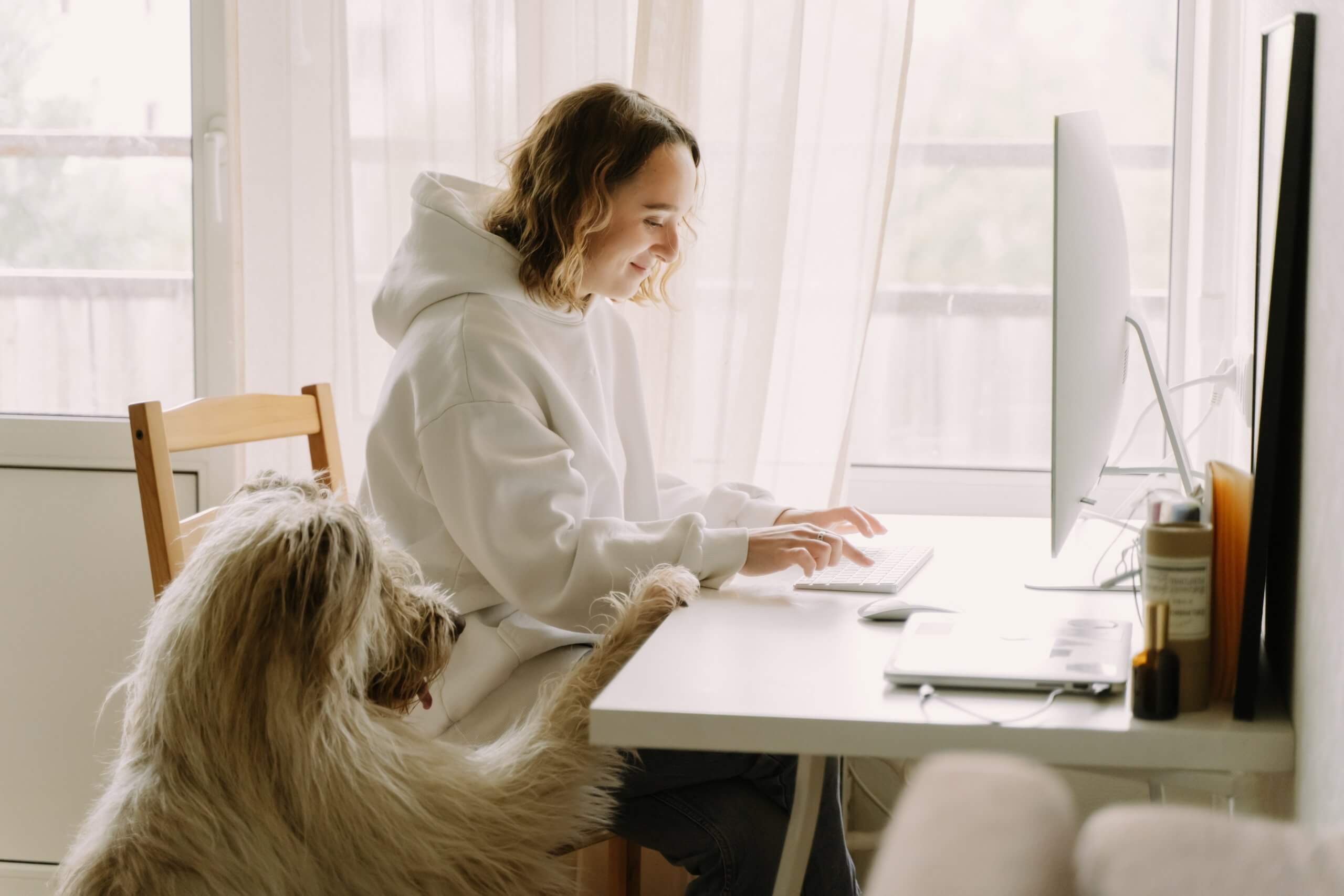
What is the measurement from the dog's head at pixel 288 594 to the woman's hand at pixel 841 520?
0.67m

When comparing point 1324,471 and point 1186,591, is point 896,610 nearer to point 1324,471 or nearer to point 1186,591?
point 1186,591

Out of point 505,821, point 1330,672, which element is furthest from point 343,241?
point 1330,672

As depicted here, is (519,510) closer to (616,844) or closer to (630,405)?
(630,405)

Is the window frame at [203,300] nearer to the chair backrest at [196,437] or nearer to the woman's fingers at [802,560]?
the chair backrest at [196,437]

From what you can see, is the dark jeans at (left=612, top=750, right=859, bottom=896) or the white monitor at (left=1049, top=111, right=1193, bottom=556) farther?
the dark jeans at (left=612, top=750, right=859, bottom=896)

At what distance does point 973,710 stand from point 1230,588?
23cm

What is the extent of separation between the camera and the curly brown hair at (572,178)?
62.2 inches

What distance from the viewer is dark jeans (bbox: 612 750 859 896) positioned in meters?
1.36

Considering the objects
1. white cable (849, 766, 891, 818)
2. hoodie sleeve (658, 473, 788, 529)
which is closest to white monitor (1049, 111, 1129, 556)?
hoodie sleeve (658, 473, 788, 529)

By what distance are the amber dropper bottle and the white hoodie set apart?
549 millimetres

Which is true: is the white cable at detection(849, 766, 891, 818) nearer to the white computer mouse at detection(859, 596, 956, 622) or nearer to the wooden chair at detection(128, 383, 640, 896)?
the wooden chair at detection(128, 383, 640, 896)

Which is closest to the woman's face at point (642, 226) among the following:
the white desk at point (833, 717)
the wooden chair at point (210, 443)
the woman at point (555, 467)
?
the woman at point (555, 467)

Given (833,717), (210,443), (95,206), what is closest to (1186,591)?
(833,717)

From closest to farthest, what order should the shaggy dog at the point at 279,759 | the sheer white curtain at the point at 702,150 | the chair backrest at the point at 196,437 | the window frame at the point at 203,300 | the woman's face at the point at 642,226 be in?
1. the shaggy dog at the point at 279,759
2. the chair backrest at the point at 196,437
3. the woman's face at the point at 642,226
4. the sheer white curtain at the point at 702,150
5. the window frame at the point at 203,300
